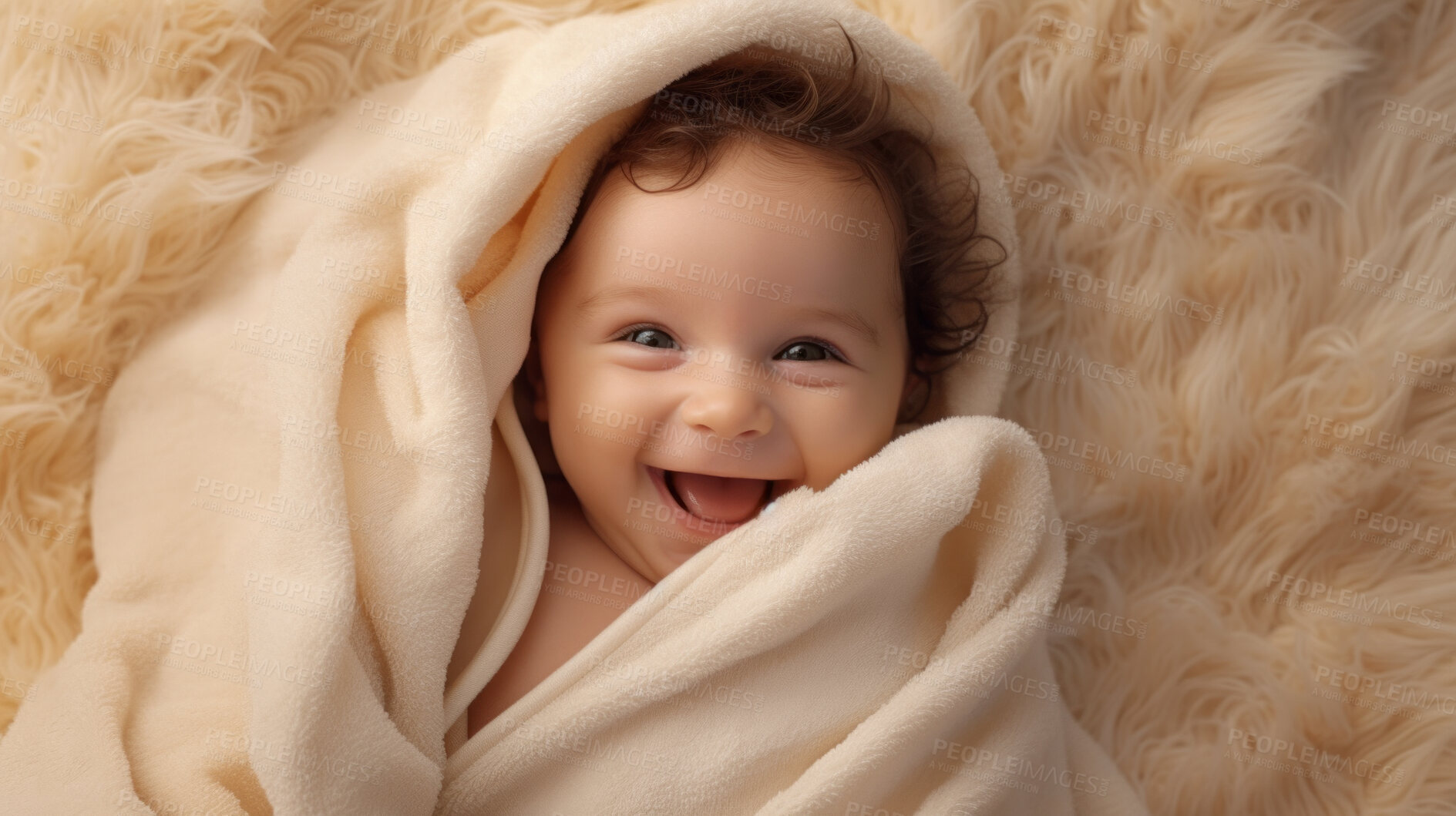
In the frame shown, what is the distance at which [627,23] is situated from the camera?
1.65 metres

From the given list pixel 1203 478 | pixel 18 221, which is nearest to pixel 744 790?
pixel 1203 478

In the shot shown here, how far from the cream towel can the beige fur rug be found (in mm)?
202

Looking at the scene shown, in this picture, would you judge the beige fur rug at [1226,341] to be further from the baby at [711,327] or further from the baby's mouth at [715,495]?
the baby's mouth at [715,495]

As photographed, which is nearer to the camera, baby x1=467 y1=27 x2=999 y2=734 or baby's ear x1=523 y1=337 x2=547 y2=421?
baby x1=467 y1=27 x2=999 y2=734

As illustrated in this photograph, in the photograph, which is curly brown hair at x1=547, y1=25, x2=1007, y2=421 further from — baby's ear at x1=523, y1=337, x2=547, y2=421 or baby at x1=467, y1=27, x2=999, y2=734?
baby's ear at x1=523, y1=337, x2=547, y2=421

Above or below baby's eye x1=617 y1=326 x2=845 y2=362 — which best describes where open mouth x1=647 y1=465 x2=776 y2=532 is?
below

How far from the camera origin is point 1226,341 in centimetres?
181

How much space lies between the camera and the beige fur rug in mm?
1749

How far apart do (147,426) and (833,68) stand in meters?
1.15

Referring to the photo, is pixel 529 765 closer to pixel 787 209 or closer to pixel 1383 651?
pixel 787 209

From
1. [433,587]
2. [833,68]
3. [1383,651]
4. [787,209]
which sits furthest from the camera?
[1383,651]

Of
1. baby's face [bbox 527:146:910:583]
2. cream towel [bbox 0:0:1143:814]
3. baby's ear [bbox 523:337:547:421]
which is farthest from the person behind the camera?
baby's ear [bbox 523:337:547:421]

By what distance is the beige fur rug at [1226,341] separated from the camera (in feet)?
5.74

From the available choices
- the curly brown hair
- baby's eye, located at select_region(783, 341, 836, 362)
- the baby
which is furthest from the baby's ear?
baby's eye, located at select_region(783, 341, 836, 362)
